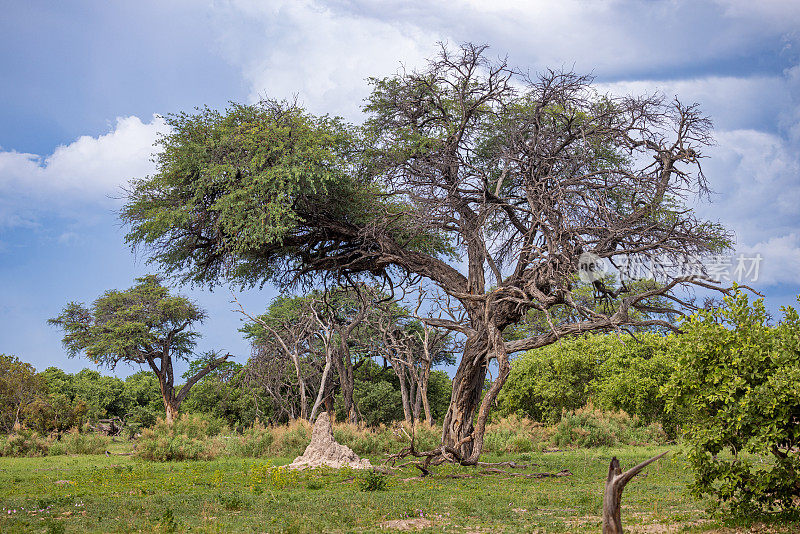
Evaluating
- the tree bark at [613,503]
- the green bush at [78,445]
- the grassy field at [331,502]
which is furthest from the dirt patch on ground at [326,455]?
the green bush at [78,445]

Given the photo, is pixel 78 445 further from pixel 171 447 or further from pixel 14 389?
pixel 14 389

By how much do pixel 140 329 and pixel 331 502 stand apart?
30.9m

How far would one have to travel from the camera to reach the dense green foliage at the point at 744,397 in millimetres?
8062

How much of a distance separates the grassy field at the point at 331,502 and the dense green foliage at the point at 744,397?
0.52 metres

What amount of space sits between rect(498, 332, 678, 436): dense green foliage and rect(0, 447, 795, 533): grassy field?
36.7 feet

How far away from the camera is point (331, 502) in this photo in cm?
1111

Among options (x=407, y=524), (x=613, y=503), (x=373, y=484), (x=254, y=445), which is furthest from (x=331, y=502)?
(x=254, y=445)

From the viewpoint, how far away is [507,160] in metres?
17.8

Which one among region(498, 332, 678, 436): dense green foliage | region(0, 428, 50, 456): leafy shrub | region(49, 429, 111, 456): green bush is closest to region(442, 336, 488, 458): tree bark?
region(498, 332, 678, 436): dense green foliage

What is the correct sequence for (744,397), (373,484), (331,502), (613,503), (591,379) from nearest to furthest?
(613,503)
(744,397)
(331,502)
(373,484)
(591,379)

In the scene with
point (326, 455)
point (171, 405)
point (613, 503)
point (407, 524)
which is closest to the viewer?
point (613, 503)

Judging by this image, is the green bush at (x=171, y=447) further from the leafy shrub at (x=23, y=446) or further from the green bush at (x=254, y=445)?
the leafy shrub at (x=23, y=446)

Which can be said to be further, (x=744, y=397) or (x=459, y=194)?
(x=459, y=194)

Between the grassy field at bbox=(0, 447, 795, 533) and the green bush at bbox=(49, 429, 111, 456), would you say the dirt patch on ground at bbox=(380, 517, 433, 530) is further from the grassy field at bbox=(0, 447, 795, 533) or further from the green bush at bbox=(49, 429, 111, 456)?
the green bush at bbox=(49, 429, 111, 456)
